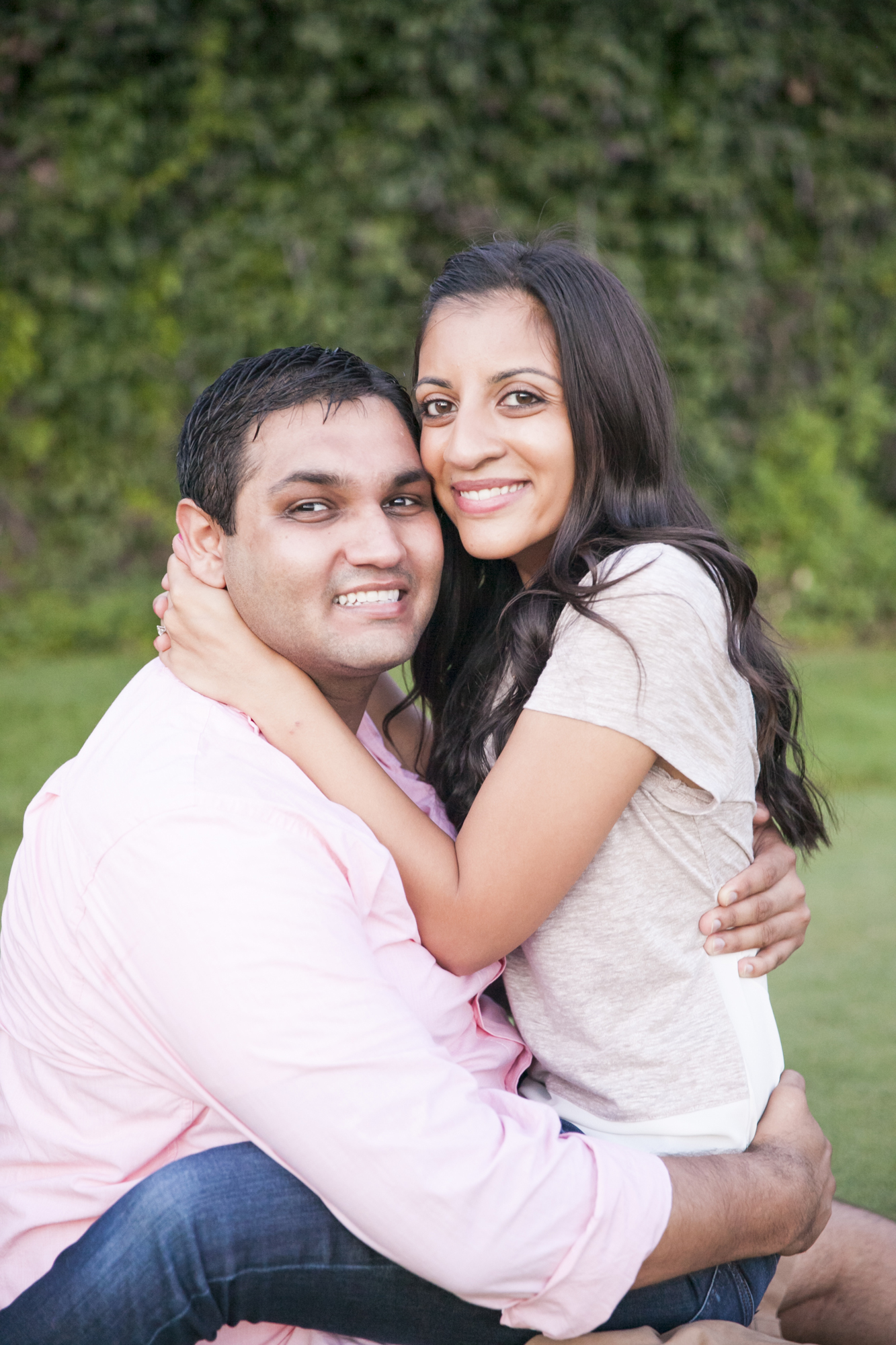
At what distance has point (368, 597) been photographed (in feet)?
7.07

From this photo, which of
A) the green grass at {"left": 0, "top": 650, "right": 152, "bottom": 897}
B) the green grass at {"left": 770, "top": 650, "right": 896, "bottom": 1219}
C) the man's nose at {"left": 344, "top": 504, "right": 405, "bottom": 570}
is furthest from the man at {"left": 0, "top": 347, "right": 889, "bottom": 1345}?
the green grass at {"left": 0, "top": 650, "right": 152, "bottom": 897}

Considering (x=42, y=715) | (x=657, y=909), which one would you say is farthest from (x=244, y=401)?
(x=42, y=715)

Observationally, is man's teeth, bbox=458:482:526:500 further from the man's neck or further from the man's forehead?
the man's neck

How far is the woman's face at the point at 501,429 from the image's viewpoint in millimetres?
2299

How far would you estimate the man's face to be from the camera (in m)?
2.10

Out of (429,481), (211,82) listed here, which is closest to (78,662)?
(211,82)

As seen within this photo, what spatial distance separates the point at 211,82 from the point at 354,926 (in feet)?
24.5

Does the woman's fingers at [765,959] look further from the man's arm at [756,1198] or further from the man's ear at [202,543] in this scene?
the man's ear at [202,543]

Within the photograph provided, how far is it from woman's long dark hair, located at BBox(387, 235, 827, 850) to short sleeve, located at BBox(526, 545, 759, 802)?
0.07 meters

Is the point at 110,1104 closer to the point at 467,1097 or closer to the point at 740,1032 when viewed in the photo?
the point at 467,1097

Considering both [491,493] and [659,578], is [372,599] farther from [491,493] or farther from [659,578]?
[659,578]

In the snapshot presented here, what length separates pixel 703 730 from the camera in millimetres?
1976

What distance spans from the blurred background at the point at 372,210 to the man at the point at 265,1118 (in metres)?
5.64

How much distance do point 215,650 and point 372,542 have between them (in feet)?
1.04
